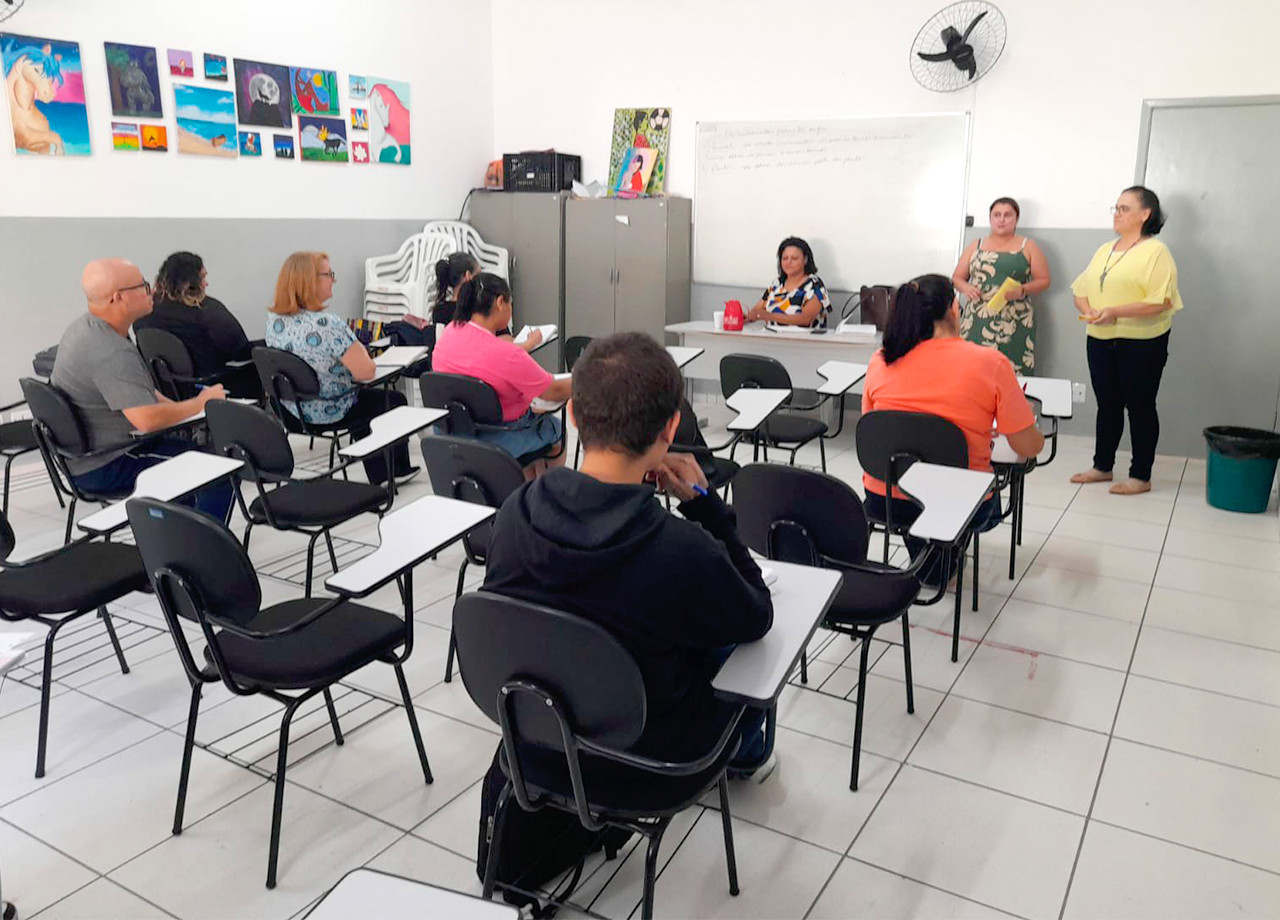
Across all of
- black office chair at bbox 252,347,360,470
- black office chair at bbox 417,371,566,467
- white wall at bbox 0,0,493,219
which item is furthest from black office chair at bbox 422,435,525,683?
white wall at bbox 0,0,493,219

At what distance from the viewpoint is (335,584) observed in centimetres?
172

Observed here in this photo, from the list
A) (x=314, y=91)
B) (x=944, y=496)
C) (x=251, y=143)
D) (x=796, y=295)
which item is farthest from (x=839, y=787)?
(x=314, y=91)

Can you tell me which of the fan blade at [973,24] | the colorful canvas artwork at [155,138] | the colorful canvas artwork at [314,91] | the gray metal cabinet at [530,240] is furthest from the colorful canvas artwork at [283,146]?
the fan blade at [973,24]

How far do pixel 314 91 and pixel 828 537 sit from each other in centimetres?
512

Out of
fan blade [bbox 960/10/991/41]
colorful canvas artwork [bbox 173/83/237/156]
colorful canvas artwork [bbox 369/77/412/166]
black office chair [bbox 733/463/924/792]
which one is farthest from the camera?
A: colorful canvas artwork [bbox 369/77/412/166]

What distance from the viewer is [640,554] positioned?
4.43ft

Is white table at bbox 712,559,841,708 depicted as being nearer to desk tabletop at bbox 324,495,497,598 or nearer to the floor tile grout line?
desk tabletop at bbox 324,495,497,598

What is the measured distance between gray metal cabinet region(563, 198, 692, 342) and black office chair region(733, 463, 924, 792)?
435cm

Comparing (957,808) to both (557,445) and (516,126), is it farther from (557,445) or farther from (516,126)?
(516,126)

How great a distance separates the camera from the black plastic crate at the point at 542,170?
686 centimetres

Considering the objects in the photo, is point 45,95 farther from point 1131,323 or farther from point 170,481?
point 1131,323

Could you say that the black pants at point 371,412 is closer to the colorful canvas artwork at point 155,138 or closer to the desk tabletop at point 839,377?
the desk tabletop at point 839,377

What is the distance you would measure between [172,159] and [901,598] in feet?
15.6

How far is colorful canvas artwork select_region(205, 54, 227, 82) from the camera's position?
523 cm
